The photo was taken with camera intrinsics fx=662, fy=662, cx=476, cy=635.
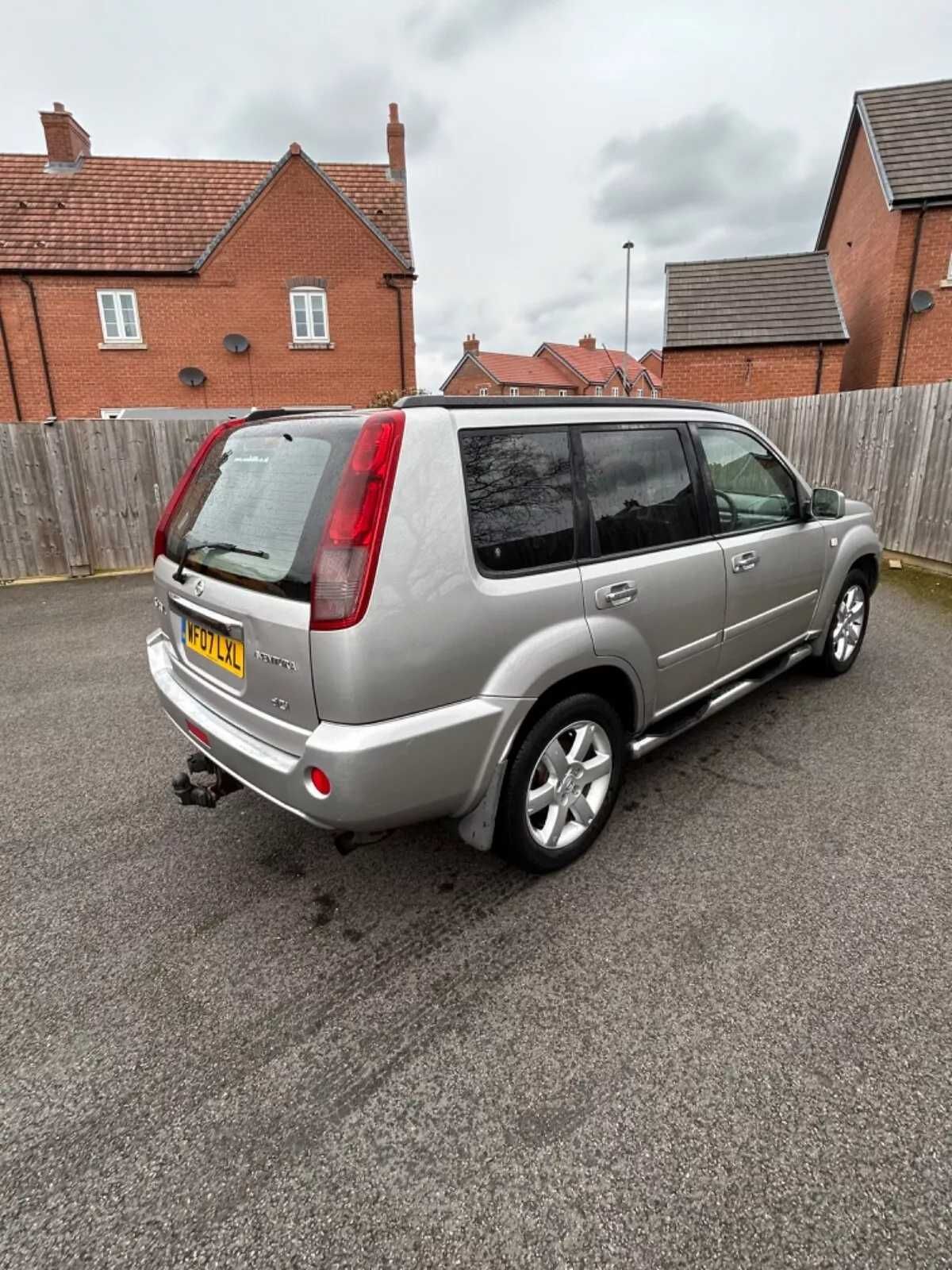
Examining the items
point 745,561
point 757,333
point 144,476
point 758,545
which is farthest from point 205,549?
point 757,333

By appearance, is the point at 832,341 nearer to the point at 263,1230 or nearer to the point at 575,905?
the point at 575,905

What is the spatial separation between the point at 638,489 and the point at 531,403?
0.67 m

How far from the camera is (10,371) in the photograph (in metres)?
15.2

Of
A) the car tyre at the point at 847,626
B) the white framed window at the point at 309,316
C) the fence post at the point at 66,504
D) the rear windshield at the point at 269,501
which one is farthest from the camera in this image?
the white framed window at the point at 309,316

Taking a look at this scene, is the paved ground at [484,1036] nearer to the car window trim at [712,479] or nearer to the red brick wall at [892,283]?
the car window trim at [712,479]

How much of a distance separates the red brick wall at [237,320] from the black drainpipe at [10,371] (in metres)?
0.09

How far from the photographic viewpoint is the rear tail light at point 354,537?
1864 millimetres

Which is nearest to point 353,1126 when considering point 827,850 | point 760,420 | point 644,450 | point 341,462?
point 341,462

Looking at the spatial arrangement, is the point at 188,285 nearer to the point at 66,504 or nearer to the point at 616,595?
A: the point at 66,504

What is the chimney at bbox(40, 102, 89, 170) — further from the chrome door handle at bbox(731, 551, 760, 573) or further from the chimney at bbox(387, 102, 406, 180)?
the chrome door handle at bbox(731, 551, 760, 573)

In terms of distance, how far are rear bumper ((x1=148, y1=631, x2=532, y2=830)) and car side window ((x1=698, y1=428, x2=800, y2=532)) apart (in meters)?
1.75

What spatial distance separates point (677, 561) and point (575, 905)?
148cm

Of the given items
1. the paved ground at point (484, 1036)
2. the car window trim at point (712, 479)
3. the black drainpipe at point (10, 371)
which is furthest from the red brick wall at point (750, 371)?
the black drainpipe at point (10, 371)

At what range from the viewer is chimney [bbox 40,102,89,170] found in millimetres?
15755
